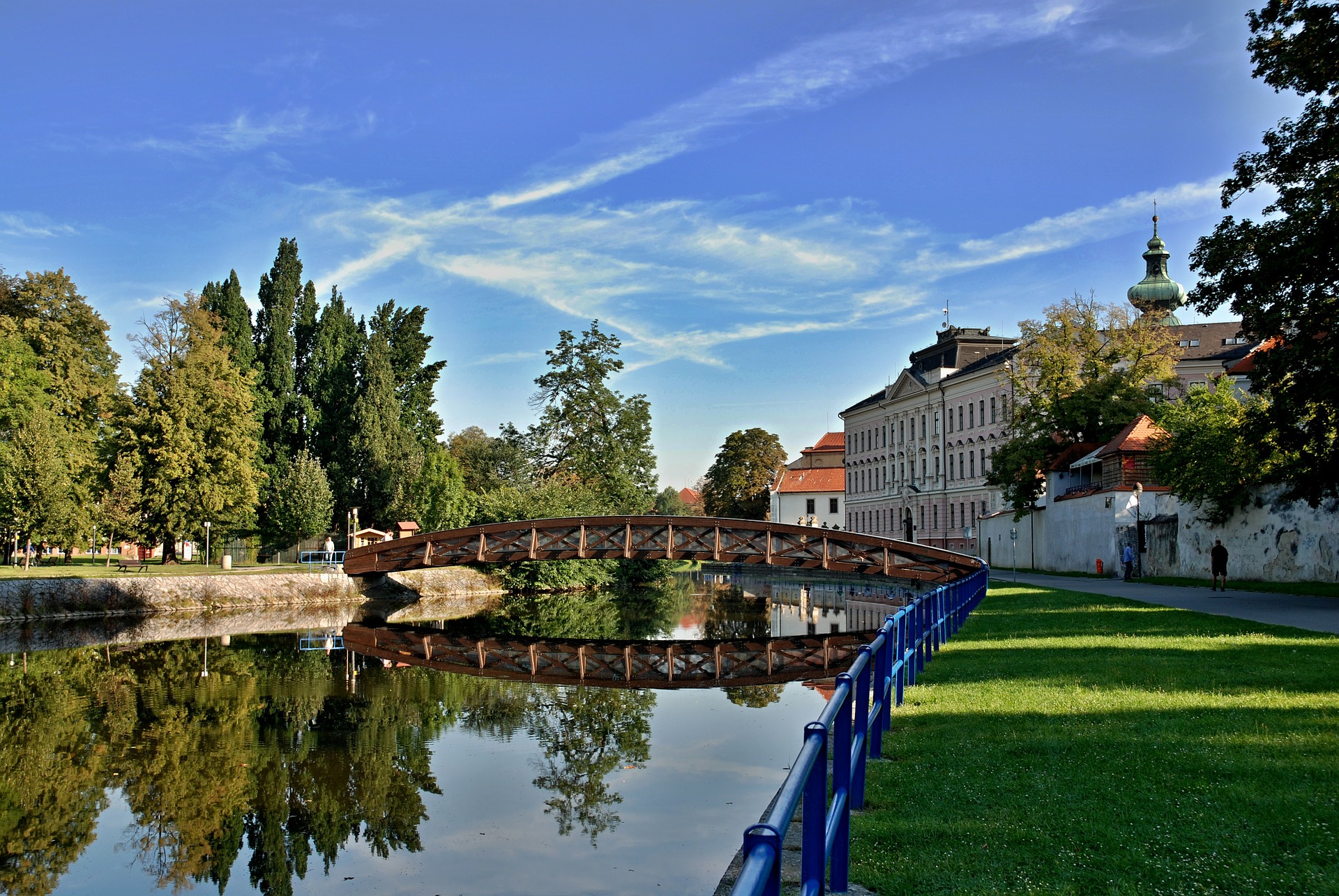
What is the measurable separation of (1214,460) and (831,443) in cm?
7867

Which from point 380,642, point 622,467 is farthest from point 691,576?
point 380,642

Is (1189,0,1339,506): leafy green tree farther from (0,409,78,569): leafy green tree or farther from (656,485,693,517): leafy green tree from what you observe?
(656,485,693,517): leafy green tree

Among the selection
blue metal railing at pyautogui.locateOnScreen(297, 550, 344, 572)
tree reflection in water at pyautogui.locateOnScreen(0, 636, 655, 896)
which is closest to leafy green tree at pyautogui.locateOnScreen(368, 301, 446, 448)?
blue metal railing at pyautogui.locateOnScreen(297, 550, 344, 572)

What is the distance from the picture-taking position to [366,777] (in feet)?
33.6

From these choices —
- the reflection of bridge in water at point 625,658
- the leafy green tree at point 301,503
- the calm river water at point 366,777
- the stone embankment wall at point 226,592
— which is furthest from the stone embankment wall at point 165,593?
the leafy green tree at point 301,503

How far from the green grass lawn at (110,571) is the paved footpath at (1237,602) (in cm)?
2620

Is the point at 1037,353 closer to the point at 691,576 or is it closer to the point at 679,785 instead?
the point at 691,576

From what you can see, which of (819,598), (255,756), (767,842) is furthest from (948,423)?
(767,842)

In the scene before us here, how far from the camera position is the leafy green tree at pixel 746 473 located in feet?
320

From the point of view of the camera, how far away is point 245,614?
102 feet

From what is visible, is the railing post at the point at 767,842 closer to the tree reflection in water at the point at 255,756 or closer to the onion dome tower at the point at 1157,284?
the tree reflection in water at the point at 255,756

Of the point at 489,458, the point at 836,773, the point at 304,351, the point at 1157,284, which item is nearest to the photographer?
the point at 836,773

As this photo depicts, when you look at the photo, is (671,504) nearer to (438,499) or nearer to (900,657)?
(438,499)

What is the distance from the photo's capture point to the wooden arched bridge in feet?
104
